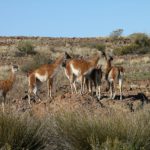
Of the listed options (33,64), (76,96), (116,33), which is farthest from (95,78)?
(116,33)

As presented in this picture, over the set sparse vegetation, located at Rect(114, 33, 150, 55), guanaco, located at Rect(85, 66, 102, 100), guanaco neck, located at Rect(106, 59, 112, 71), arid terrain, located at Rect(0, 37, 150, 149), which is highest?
sparse vegetation, located at Rect(114, 33, 150, 55)

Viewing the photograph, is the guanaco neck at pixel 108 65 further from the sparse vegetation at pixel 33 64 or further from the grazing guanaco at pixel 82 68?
the sparse vegetation at pixel 33 64

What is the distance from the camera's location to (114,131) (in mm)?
10156

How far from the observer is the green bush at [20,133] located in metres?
10.0

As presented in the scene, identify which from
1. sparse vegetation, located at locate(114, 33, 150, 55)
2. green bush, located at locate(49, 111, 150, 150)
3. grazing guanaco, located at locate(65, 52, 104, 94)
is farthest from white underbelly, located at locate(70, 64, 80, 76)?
sparse vegetation, located at locate(114, 33, 150, 55)

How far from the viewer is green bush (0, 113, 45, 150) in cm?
1002

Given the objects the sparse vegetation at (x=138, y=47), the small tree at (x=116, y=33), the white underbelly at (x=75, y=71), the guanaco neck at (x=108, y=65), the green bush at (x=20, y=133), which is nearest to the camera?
the green bush at (x=20, y=133)

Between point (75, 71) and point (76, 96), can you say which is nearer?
point (76, 96)

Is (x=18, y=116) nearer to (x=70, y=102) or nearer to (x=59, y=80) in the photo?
(x=70, y=102)

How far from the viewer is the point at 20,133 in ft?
33.5

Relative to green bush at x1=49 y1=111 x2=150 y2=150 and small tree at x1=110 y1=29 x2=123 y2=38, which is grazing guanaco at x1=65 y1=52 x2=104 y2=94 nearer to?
green bush at x1=49 y1=111 x2=150 y2=150

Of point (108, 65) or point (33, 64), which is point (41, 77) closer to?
point (108, 65)

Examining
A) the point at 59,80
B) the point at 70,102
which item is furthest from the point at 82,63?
the point at 59,80

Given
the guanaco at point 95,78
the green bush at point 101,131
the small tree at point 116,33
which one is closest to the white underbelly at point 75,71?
the guanaco at point 95,78
